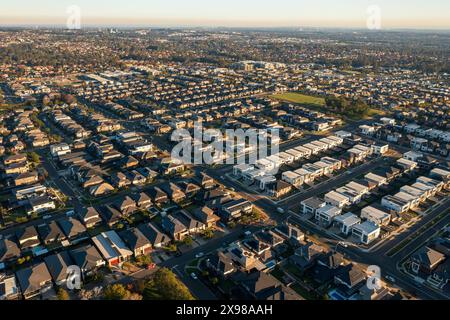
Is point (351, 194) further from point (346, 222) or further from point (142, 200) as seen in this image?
point (142, 200)

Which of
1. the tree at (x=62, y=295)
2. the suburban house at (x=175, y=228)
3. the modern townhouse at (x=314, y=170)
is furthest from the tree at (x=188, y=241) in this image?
the modern townhouse at (x=314, y=170)

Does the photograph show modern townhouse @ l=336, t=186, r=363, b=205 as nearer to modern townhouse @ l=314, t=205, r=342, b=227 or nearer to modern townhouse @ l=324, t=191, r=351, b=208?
modern townhouse @ l=324, t=191, r=351, b=208

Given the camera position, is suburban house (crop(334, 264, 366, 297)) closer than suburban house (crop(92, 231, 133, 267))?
Yes

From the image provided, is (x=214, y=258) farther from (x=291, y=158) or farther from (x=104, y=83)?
(x=104, y=83)

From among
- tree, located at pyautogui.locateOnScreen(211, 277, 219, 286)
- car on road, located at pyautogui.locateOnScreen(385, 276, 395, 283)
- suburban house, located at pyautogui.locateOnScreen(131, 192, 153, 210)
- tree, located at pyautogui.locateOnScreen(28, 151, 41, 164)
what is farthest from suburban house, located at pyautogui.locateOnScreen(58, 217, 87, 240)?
car on road, located at pyautogui.locateOnScreen(385, 276, 395, 283)

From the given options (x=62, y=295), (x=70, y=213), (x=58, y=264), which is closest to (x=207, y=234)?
(x=58, y=264)

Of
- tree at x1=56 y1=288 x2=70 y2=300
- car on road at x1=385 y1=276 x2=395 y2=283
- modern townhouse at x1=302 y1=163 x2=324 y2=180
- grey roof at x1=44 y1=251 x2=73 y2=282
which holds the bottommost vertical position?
car on road at x1=385 y1=276 x2=395 y2=283

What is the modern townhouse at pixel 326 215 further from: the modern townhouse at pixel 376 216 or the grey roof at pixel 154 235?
the grey roof at pixel 154 235
